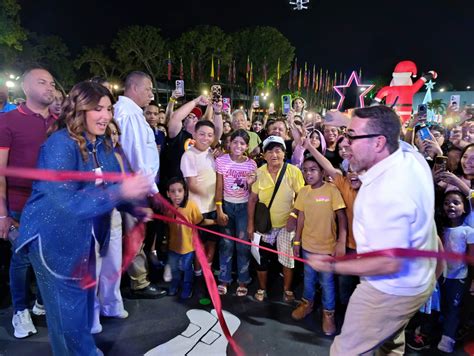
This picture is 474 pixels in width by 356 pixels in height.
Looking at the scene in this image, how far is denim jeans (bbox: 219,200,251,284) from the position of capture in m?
4.16

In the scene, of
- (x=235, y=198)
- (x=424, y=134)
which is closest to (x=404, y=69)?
(x=424, y=134)

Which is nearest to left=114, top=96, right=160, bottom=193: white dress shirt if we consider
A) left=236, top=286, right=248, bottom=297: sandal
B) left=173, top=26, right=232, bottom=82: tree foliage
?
left=236, top=286, right=248, bottom=297: sandal

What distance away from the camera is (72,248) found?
206cm

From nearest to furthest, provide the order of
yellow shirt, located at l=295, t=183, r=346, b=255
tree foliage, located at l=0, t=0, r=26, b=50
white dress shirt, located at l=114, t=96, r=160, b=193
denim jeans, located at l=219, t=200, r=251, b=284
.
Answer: white dress shirt, located at l=114, t=96, r=160, b=193, yellow shirt, located at l=295, t=183, r=346, b=255, denim jeans, located at l=219, t=200, r=251, b=284, tree foliage, located at l=0, t=0, r=26, b=50

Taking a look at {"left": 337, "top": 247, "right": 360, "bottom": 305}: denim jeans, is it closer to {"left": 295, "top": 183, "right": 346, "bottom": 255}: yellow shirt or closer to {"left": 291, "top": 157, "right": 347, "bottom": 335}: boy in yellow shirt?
{"left": 291, "top": 157, "right": 347, "bottom": 335}: boy in yellow shirt

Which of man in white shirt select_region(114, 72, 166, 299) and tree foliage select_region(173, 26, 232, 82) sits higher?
tree foliage select_region(173, 26, 232, 82)

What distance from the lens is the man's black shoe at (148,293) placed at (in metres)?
4.04

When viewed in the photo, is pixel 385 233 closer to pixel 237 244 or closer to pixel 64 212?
pixel 64 212

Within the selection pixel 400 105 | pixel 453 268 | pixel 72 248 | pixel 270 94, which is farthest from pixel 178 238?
pixel 270 94

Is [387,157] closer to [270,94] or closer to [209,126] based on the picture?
[209,126]

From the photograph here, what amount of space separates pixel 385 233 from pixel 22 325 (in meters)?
3.50

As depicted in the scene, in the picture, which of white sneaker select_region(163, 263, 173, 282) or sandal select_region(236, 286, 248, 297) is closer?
sandal select_region(236, 286, 248, 297)

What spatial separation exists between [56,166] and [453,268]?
3547 millimetres

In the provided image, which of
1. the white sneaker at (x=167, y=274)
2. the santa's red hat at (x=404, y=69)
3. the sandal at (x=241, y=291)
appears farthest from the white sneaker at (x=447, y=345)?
the santa's red hat at (x=404, y=69)
